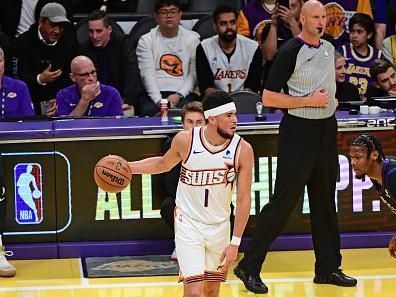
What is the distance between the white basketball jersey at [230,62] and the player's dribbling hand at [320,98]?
3.41 meters

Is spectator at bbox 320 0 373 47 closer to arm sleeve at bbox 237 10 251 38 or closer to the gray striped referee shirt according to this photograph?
arm sleeve at bbox 237 10 251 38

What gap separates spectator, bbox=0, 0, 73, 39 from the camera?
13133mm

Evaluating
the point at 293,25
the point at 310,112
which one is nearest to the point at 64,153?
the point at 310,112

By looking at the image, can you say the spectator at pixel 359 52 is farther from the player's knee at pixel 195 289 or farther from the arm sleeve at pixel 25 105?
the player's knee at pixel 195 289

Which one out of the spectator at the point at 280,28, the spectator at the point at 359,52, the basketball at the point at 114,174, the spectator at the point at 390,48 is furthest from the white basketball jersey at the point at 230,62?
the basketball at the point at 114,174

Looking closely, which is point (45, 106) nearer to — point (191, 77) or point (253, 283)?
point (191, 77)

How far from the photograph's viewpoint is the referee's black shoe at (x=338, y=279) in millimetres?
9641

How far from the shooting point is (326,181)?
31.5 feet

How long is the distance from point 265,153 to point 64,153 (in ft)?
6.35

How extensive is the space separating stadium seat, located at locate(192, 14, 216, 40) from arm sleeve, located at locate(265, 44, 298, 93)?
13.8 feet

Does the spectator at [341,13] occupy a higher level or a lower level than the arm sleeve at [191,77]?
higher

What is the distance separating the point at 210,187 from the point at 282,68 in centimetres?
177

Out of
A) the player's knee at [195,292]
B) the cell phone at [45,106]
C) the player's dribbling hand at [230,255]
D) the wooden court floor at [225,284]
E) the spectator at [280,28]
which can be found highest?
the spectator at [280,28]

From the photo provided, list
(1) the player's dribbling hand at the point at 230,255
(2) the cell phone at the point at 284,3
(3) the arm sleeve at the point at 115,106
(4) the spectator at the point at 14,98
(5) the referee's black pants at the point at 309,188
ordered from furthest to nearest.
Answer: (2) the cell phone at the point at 284,3 < (3) the arm sleeve at the point at 115,106 < (4) the spectator at the point at 14,98 < (5) the referee's black pants at the point at 309,188 < (1) the player's dribbling hand at the point at 230,255
